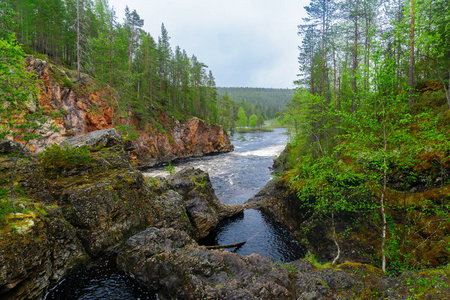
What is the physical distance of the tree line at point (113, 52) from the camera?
2591 centimetres

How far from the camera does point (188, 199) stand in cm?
1775

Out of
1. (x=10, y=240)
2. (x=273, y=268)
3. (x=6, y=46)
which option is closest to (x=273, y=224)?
(x=273, y=268)

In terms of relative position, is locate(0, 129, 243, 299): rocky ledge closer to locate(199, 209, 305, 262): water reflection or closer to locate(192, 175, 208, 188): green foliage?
locate(192, 175, 208, 188): green foliage

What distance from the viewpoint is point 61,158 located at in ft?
41.5

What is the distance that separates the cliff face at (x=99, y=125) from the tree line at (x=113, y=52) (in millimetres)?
2911

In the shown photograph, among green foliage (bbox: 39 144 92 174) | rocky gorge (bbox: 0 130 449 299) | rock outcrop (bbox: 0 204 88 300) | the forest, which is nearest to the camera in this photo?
rock outcrop (bbox: 0 204 88 300)

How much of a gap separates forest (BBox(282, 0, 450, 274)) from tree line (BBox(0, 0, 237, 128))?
78.9 feet

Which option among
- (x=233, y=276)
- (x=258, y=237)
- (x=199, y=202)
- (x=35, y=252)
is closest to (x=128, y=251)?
(x=35, y=252)

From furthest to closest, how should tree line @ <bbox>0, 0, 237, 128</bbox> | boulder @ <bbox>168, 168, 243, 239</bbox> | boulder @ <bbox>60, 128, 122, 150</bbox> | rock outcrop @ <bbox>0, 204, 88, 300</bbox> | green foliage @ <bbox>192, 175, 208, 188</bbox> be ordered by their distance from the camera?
1. tree line @ <bbox>0, 0, 237, 128</bbox>
2. green foliage @ <bbox>192, 175, 208, 188</bbox>
3. boulder @ <bbox>168, 168, 243, 239</bbox>
4. boulder @ <bbox>60, 128, 122, 150</bbox>
5. rock outcrop @ <bbox>0, 204, 88, 300</bbox>

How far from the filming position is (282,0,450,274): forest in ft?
27.5

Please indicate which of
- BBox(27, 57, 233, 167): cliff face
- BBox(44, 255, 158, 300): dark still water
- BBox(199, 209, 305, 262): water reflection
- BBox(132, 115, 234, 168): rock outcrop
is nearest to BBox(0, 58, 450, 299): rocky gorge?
BBox(44, 255, 158, 300): dark still water

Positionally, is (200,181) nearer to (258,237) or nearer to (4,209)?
(258,237)

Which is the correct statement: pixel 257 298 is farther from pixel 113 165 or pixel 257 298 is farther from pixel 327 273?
pixel 113 165

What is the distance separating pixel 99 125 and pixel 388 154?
38113 millimetres
